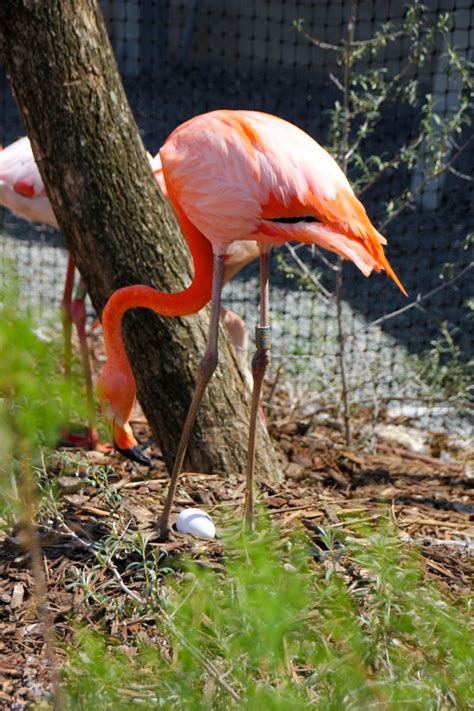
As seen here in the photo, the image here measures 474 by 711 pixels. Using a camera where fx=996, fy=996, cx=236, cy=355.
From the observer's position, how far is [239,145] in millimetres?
2764

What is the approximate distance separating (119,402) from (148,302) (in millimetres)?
314

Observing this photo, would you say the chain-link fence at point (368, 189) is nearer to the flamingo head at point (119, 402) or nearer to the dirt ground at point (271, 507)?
the dirt ground at point (271, 507)

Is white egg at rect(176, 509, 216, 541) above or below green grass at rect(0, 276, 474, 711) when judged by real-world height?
below

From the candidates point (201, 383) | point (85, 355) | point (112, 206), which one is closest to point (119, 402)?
point (201, 383)

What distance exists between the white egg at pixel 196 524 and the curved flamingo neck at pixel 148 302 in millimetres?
470

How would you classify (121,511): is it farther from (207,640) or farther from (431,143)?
(431,143)

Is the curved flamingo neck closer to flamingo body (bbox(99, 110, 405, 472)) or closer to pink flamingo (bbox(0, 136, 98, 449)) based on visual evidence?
flamingo body (bbox(99, 110, 405, 472))

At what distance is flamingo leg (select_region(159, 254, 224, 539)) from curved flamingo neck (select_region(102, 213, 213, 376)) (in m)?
0.08

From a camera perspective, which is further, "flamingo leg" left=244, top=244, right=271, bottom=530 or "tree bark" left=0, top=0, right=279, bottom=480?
"tree bark" left=0, top=0, right=279, bottom=480

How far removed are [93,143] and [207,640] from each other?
169 cm

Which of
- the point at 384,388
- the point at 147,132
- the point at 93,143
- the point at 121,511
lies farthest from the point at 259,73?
the point at 121,511

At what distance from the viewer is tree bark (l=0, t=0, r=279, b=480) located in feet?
10.0

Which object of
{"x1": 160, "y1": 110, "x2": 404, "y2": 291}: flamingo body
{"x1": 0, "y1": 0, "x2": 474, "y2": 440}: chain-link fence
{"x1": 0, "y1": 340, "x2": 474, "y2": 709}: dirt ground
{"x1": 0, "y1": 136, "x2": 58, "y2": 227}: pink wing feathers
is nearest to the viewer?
{"x1": 0, "y1": 340, "x2": 474, "y2": 709}: dirt ground

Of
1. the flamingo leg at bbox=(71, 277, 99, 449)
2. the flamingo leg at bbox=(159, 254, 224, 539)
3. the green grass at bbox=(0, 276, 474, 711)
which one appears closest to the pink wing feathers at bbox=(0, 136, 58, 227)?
the flamingo leg at bbox=(71, 277, 99, 449)
